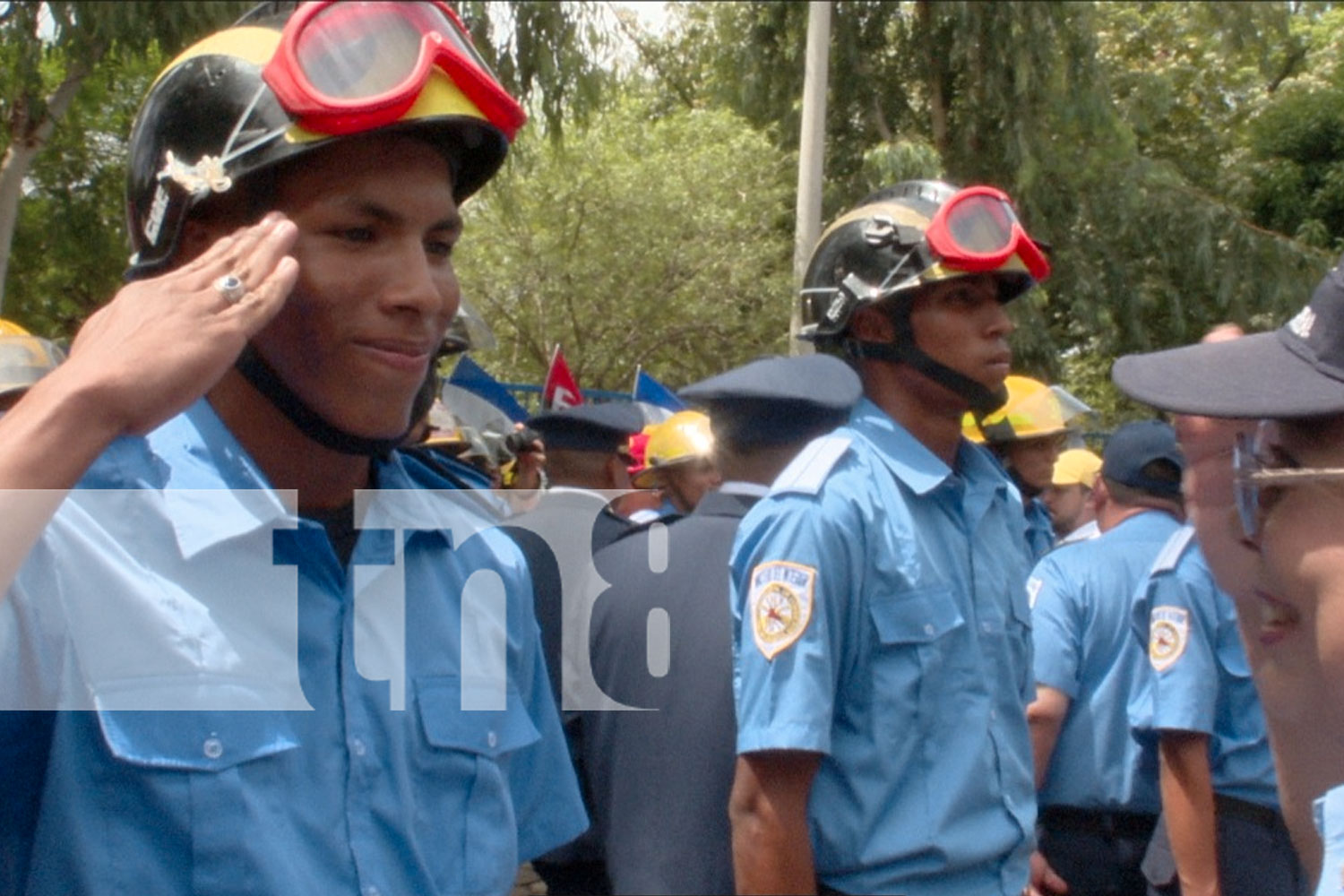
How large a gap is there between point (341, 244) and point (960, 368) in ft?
6.05

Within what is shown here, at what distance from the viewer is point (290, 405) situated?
191 cm

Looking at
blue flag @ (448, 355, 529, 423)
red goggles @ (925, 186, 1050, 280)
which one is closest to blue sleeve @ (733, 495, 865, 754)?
red goggles @ (925, 186, 1050, 280)

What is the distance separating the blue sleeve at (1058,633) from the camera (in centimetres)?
439

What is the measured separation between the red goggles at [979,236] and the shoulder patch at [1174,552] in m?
0.90

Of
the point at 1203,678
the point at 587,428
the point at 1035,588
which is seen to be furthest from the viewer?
the point at 587,428

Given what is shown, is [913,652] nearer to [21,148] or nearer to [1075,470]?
[1075,470]

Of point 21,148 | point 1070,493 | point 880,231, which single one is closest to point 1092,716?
point 880,231

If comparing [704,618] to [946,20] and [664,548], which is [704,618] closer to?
[664,548]

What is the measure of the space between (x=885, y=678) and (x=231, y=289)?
1.74m

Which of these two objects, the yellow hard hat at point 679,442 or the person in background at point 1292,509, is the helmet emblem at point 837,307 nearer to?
the person in background at point 1292,509

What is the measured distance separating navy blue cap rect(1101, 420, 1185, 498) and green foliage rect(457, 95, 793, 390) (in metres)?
14.4

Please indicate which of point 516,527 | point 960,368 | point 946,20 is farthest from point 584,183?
point 960,368

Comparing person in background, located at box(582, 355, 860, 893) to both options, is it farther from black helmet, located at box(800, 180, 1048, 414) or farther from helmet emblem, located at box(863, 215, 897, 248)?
helmet emblem, located at box(863, 215, 897, 248)

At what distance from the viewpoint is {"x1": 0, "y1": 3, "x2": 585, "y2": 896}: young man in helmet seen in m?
1.61
